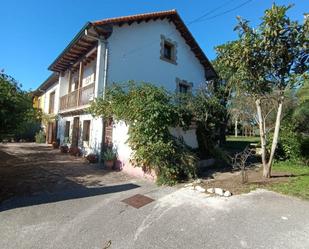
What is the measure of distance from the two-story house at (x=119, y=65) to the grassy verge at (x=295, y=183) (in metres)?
3.97

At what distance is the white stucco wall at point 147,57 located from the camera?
1164 centimetres

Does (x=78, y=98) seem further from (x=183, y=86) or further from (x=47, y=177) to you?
(x=183, y=86)

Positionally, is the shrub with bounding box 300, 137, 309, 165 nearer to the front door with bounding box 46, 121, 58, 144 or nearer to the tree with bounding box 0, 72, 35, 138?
the tree with bounding box 0, 72, 35, 138

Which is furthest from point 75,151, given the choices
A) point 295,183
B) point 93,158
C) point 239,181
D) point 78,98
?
point 295,183

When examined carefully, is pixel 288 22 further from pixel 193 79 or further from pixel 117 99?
pixel 193 79

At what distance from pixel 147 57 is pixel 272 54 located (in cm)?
732

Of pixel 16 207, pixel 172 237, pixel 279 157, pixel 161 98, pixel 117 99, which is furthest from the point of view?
pixel 279 157

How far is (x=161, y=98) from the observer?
8273 mm

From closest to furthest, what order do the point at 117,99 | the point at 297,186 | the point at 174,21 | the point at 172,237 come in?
the point at 172,237 → the point at 297,186 → the point at 117,99 → the point at 174,21

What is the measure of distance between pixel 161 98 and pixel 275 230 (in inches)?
211

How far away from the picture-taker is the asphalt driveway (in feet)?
12.2

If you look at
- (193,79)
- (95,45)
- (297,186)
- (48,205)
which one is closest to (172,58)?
(193,79)

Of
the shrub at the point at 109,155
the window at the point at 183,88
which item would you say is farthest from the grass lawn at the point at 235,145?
the shrub at the point at 109,155

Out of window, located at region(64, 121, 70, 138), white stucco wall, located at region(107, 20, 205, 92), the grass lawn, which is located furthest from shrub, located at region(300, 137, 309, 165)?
window, located at region(64, 121, 70, 138)
